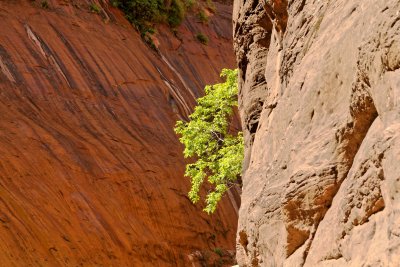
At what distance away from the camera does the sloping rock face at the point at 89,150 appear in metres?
16.0

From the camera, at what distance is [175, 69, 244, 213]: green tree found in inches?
621

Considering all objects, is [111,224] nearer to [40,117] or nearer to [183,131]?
[183,131]

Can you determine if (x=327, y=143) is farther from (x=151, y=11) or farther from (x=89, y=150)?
(x=151, y=11)

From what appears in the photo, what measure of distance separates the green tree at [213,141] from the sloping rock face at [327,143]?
626 cm

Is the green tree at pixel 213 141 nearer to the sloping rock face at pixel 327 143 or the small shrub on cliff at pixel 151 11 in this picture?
the sloping rock face at pixel 327 143

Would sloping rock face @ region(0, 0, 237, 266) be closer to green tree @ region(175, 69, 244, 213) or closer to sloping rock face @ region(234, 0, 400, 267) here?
green tree @ region(175, 69, 244, 213)

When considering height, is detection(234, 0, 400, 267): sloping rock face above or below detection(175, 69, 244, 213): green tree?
below

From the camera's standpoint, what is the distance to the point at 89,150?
19031 millimetres

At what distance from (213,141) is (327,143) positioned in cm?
1087

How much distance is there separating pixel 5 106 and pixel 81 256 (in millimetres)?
5592

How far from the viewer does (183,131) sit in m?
16.9

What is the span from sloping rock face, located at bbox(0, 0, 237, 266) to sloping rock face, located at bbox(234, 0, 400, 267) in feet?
25.8

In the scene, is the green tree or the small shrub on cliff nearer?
the green tree

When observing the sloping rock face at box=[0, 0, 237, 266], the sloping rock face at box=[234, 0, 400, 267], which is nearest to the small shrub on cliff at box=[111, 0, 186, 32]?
the sloping rock face at box=[0, 0, 237, 266]
